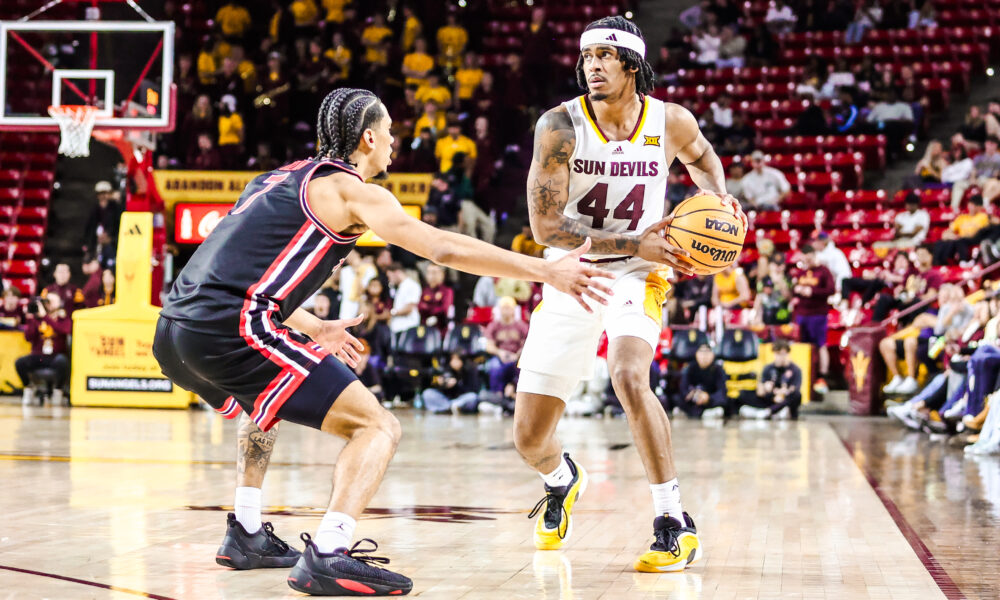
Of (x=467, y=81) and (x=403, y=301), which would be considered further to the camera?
(x=467, y=81)

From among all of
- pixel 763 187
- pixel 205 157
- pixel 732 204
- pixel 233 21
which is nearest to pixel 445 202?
pixel 205 157

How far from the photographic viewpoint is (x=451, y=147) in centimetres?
1762

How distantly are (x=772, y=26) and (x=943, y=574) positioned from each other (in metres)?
17.2

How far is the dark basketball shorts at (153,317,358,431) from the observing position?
13.9 feet

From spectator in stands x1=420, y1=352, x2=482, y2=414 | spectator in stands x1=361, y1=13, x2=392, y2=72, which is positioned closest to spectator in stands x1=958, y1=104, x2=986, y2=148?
spectator in stands x1=420, y1=352, x2=482, y2=414

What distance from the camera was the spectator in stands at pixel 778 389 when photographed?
1369 centimetres

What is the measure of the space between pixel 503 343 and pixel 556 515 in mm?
9135

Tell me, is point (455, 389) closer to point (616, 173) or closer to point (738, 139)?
point (738, 139)

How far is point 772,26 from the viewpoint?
2078 cm

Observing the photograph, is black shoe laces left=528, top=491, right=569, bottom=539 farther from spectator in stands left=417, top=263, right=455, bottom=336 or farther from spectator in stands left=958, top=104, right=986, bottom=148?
spectator in stands left=958, top=104, right=986, bottom=148

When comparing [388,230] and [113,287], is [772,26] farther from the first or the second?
[388,230]

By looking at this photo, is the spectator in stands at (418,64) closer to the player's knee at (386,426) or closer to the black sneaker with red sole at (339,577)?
the player's knee at (386,426)

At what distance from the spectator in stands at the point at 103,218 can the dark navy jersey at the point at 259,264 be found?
1335 centimetres

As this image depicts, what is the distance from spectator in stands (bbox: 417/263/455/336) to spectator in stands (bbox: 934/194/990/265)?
6033 millimetres
